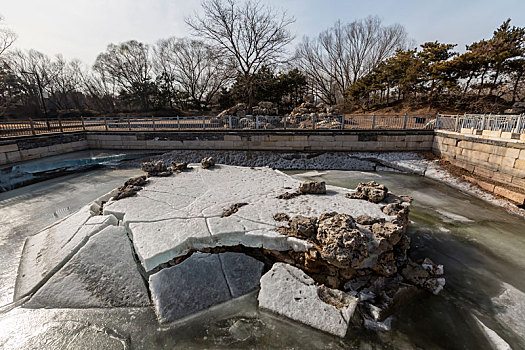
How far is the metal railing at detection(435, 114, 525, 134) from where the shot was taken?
6.75 meters

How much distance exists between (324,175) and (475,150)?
5191 mm

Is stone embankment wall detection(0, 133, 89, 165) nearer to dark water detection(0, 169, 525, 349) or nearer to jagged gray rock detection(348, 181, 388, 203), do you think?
dark water detection(0, 169, 525, 349)

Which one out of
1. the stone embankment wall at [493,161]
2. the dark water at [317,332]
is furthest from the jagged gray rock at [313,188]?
the stone embankment wall at [493,161]

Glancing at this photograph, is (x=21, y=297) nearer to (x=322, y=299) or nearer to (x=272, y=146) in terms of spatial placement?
(x=322, y=299)

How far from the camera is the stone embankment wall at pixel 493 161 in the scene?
641 cm

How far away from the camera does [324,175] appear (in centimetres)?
937

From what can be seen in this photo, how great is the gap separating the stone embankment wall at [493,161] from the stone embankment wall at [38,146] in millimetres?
18096

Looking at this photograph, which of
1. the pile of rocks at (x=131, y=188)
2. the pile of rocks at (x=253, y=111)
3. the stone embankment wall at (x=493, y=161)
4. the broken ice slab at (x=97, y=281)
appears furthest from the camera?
the pile of rocks at (x=253, y=111)

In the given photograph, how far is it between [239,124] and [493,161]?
10573mm

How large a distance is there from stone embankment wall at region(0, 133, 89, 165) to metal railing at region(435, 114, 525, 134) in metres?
18.6

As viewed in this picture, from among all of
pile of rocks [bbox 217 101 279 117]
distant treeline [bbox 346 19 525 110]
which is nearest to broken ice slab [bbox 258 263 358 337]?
pile of rocks [bbox 217 101 279 117]

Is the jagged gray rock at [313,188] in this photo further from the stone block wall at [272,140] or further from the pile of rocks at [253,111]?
the pile of rocks at [253,111]

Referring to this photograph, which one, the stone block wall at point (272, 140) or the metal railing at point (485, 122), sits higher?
the metal railing at point (485, 122)

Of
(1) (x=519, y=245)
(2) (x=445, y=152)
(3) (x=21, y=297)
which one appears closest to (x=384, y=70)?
(2) (x=445, y=152)
